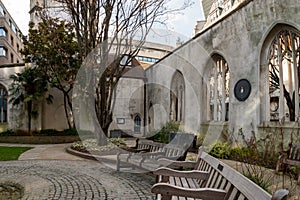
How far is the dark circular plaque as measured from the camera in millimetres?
8430

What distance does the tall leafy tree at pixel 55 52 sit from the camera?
1574 cm

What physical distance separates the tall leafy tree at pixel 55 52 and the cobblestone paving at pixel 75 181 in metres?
8.24

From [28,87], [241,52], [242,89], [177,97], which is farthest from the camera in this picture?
[28,87]

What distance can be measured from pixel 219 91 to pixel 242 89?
226cm

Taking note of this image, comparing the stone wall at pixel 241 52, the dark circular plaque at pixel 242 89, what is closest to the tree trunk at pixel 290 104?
the stone wall at pixel 241 52

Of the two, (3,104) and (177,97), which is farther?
(3,104)

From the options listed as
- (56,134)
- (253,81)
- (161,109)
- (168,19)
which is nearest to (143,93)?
(161,109)

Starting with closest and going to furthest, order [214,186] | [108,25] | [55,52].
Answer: [214,186] < [108,25] < [55,52]

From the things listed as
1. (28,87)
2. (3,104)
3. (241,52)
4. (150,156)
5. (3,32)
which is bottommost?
(150,156)

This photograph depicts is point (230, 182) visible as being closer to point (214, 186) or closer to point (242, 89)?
point (214, 186)

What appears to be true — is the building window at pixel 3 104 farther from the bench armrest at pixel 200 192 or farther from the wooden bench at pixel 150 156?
the bench armrest at pixel 200 192

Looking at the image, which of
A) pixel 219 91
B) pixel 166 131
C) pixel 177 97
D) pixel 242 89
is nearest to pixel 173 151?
pixel 242 89

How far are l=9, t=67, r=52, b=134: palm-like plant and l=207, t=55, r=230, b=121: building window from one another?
10.8 m

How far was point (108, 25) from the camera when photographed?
37.3ft
